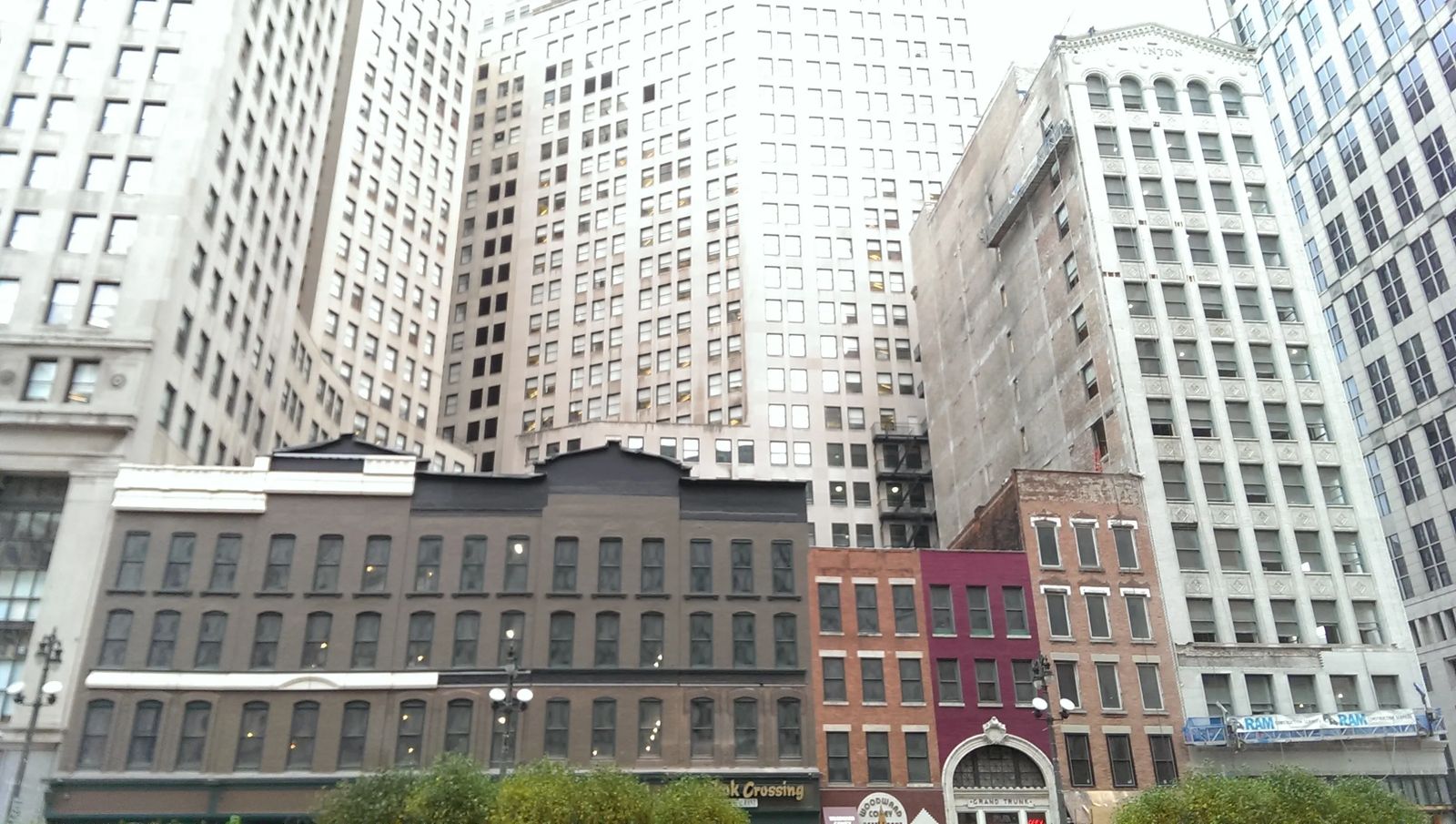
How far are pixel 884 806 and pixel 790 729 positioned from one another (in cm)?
478

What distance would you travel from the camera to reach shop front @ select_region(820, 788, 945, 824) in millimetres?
45312

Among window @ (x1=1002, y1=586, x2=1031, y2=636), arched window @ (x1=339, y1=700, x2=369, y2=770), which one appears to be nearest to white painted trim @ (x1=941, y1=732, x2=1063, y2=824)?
window @ (x1=1002, y1=586, x2=1031, y2=636)

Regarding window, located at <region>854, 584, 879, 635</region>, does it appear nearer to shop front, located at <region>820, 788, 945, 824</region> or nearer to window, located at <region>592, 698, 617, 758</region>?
shop front, located at <region>820, 788, 945, 824</region>

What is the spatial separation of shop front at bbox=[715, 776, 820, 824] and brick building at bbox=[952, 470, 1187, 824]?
1092cm

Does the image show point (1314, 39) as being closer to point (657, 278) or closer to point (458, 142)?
point (657, 278)

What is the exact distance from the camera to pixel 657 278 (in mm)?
97375

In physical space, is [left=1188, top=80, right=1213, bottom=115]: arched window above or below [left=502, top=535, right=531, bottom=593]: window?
above

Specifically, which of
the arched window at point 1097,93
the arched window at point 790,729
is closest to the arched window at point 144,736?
the arched window at point 790,729

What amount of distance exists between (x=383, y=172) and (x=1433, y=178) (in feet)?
257

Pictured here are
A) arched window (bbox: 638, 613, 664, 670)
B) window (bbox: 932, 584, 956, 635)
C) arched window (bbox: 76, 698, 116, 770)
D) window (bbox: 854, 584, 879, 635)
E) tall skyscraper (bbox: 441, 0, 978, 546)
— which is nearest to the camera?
arched window (bbox: 76, 698, 116, 770)

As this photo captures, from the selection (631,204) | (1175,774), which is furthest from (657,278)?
(1175,774)

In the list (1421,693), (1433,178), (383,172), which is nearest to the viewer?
(1421,693)

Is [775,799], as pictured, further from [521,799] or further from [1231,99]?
[1231,99]

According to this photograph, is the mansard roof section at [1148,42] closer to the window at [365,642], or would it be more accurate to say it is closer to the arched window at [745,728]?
the arched window at [745,728]
